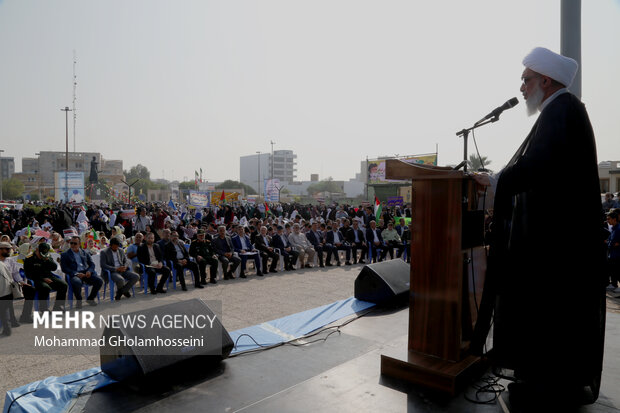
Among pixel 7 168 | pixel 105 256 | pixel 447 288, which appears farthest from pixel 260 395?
pixel 7 168

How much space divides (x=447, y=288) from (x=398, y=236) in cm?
1027

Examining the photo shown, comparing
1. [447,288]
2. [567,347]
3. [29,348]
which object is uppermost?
[447,288]

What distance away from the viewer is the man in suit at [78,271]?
7008mm

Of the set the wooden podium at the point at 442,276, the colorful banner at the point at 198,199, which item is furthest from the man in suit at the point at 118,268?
the colorful banner at the point at 198,199

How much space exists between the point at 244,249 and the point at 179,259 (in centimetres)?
212

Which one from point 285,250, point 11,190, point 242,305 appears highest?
point 11,190

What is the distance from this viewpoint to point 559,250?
226 cm

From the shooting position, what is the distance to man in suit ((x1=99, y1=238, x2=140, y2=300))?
7531 mm

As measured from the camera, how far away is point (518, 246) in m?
2.34

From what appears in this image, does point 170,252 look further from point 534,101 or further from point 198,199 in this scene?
point 198,199

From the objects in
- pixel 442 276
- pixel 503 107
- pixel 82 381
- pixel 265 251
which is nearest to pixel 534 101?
pixel 503 107

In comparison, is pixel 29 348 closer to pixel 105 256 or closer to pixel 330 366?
pixel 105 256

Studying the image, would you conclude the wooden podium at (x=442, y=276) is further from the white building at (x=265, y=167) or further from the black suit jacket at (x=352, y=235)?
the white building at (x=265, y=167)

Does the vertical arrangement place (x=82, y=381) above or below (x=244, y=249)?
below
